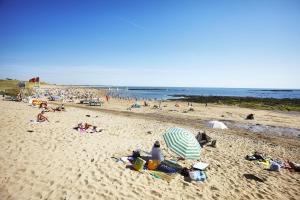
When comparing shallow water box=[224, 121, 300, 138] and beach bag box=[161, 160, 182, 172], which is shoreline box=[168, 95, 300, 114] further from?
beach bag box=[161, 160, 182, 172]

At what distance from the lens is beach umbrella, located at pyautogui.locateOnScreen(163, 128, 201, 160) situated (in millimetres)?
7315

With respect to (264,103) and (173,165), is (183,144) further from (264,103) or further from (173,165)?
(264,103)

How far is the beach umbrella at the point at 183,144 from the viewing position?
24.0 feet

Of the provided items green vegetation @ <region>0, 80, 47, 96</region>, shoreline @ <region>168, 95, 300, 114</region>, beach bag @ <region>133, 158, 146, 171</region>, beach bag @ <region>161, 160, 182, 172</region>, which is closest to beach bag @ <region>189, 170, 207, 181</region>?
beach bag @ <region>161, 160, 182, 172</region>

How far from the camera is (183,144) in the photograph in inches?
294

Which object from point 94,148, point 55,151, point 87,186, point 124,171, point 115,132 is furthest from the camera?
point 115,132

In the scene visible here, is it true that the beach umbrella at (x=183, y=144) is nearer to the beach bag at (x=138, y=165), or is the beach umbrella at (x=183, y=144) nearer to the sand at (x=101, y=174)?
the sand at (x=101, y=174)

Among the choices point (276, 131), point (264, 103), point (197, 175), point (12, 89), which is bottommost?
point (276, 131)

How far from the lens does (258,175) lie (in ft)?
27.3

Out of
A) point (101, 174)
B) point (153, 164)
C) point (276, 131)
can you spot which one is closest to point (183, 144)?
point (153, 164)

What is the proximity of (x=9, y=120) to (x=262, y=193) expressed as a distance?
14.5 m

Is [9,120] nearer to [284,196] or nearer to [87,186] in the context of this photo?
[87,186]

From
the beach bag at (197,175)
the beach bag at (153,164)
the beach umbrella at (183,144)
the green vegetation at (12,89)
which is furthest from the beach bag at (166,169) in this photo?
the green vegetation at (12,89)

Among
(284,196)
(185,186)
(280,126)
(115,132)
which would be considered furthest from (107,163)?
(280,126)
